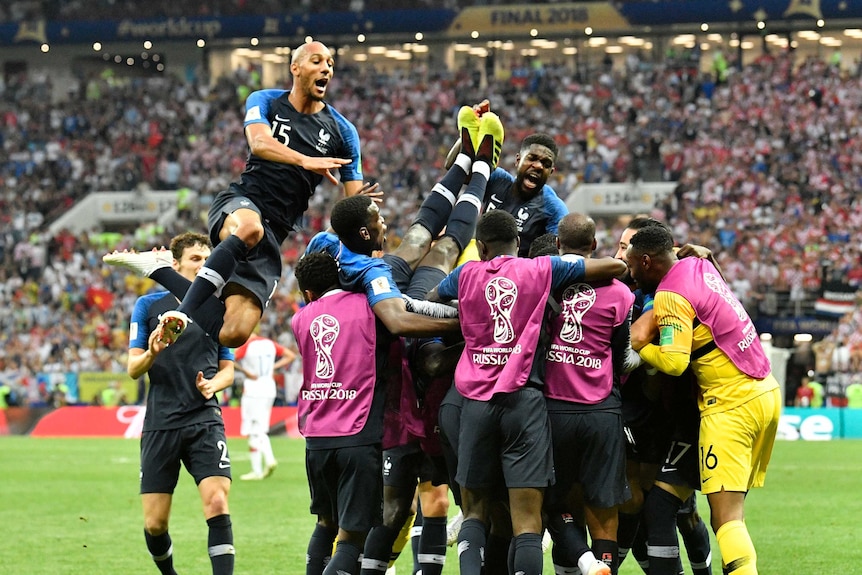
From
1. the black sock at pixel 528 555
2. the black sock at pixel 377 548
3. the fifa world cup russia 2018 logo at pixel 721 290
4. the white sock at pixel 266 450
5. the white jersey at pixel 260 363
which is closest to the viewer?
the black sock at pixel 528 555

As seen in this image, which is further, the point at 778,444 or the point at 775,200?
the point at 775,200

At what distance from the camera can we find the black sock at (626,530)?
7.81 m

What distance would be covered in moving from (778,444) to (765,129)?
1426 centimetres

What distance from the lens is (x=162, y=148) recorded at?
4175 cm

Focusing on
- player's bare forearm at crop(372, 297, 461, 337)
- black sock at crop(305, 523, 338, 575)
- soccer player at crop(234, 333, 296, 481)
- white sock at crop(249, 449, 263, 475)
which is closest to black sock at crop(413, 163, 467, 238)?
player's bare forearm at crop(372, 297, 461, 337)

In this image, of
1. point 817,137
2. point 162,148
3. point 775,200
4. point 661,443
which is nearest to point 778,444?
point 775,200

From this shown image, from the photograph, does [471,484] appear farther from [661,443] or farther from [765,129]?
[765,129]

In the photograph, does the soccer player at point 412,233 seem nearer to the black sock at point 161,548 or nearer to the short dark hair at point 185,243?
the short dark hair at point 185,243

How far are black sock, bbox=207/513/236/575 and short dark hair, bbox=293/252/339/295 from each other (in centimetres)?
187

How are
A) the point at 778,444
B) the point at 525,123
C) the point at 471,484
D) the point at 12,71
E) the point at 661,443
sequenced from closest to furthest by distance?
the point at 471,484 → the point at 661,443 → the point at 778,444 → the point at 525,123 → the point at 12,71

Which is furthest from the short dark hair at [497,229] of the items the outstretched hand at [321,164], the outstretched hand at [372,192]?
the outstretched hand at [321,164]

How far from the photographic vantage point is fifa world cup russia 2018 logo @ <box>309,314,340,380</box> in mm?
7207

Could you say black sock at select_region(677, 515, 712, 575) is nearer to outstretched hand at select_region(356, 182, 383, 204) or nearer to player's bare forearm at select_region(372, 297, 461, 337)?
player's bare forearm at select_region(372, 297, 461, 337)

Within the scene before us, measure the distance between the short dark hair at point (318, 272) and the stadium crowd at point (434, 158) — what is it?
69.9 feet
